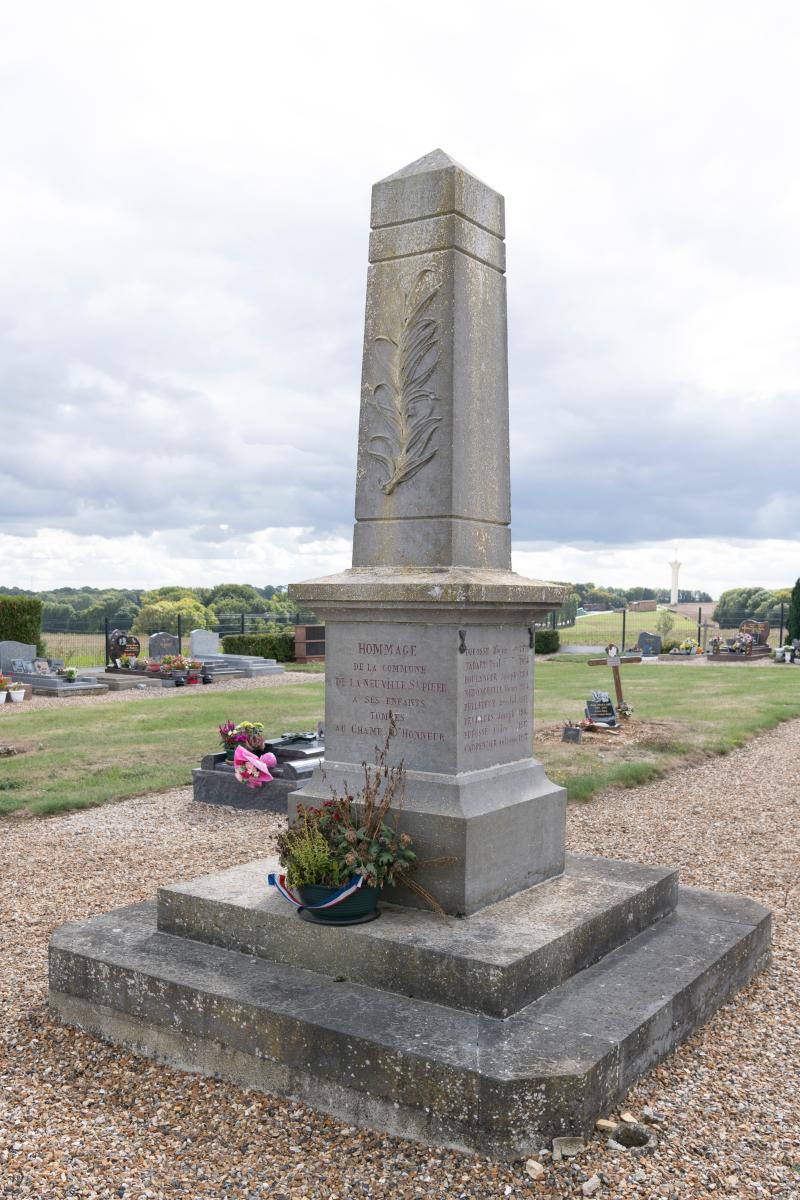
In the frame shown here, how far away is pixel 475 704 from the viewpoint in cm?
488

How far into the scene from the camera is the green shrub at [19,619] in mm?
24109

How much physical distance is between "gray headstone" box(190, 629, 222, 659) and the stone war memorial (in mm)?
20679

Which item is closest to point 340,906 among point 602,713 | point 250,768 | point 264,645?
point 250,768

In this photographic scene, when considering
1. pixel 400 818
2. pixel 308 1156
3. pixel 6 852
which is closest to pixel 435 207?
pixel 400 818

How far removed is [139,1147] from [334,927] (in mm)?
1195

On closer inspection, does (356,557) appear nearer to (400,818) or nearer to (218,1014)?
(400,818)

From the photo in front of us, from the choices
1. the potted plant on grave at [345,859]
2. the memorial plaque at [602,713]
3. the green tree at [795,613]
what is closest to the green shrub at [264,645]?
the memorial plaque at [602,713]

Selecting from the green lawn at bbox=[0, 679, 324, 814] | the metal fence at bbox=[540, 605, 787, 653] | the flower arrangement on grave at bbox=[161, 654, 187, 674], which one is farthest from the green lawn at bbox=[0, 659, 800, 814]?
the metal fence at bbox=[540, 605, 787, 653]

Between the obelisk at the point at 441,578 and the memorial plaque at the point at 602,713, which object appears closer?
the obelisk at the point at 441,578

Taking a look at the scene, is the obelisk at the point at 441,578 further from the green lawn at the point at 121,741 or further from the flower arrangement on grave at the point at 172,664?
the flower arrangement on grave at the point at 172,664

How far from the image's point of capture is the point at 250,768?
29.5ft

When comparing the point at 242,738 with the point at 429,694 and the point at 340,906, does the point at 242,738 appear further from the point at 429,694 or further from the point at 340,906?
the point at 340,906

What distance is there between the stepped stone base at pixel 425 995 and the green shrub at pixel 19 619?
20761mm

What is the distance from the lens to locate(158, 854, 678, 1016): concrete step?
4000 millimetres
